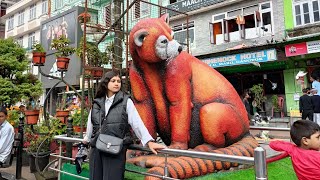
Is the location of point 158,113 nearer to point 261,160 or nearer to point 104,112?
point 104,112

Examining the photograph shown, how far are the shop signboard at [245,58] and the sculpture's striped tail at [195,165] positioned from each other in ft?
29.9

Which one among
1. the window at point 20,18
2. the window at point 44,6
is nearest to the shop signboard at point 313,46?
the window at point 44,6

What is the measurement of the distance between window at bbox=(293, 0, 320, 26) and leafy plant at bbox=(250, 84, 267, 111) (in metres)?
3.15

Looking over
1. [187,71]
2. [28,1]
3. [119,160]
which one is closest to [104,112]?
[119,160]

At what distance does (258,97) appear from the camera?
13242 millimetres

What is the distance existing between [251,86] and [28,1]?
21.1 m

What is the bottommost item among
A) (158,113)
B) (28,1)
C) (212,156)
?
(212,156)

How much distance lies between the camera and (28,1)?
25.3 metres

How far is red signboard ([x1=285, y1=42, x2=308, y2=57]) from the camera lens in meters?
11.2

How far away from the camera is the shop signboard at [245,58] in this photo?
38.7 ft

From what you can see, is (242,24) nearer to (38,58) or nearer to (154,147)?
(38,58)

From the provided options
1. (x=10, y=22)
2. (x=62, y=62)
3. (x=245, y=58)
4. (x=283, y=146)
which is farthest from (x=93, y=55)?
(x=10, y=22)

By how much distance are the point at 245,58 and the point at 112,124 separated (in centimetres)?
1094

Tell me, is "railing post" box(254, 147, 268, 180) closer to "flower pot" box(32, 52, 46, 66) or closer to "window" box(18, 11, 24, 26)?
"flower pot" box(32, 52, 46, 66)
